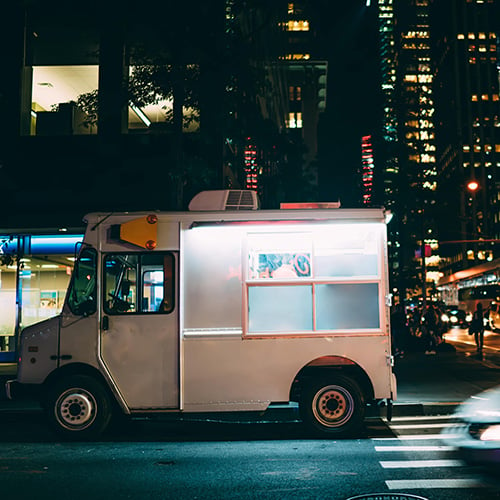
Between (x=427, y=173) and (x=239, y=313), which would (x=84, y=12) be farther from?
(x=427, y=173)

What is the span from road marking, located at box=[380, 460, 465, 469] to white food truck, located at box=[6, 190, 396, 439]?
4.64 ft

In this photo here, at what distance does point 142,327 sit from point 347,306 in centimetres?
290

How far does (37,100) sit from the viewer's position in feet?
59.7

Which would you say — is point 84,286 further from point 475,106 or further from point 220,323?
point 475,106

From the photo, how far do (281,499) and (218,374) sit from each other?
117 inches

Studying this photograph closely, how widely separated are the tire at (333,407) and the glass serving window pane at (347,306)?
0.75m

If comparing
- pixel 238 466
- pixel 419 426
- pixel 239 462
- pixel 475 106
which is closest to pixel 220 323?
pixel 239 462

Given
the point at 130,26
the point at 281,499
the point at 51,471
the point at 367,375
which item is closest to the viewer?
the point at 281,499

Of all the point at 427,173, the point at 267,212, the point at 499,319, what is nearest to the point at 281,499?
the point at 267,212

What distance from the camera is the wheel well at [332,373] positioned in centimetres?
798

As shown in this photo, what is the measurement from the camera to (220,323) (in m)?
8.14

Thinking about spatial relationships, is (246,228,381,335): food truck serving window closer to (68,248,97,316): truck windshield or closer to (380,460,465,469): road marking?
(380,460,465,469): road marking

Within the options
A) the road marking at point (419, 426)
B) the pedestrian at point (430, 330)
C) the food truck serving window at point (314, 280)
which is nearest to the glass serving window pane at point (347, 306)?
the food truck serving window at point (314, 280)

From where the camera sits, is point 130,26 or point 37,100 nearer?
point 130,26
